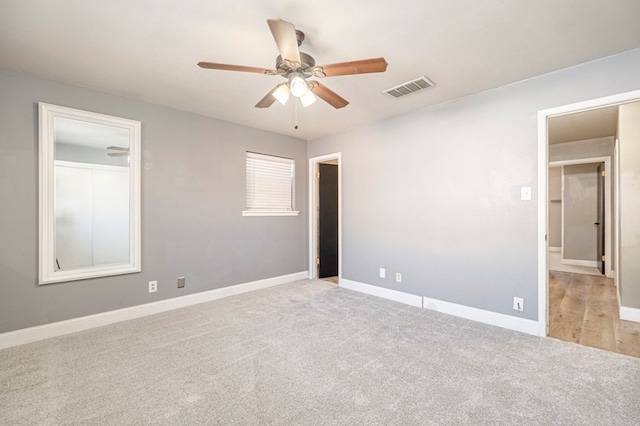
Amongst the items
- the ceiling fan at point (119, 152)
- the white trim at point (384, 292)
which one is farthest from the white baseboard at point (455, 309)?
the ceiling fan at point (119, 152)

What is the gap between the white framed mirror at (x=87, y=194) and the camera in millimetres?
2713

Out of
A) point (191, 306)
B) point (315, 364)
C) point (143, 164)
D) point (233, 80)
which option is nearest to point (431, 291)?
point (315, 364)

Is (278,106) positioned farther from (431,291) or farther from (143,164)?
(431,291)

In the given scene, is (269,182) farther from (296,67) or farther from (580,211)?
(580,211)

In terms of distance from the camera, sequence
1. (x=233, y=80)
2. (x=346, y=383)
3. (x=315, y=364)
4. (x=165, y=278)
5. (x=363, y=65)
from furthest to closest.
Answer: (x=165, y=278) → (x=233, y=80) → (x=315, y=364) → (x=346, y=383) → (x=363, y=65)

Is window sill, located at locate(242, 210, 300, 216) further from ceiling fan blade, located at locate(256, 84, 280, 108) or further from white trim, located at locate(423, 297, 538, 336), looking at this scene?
white trim, located at locate(423, 297, 538, 336)

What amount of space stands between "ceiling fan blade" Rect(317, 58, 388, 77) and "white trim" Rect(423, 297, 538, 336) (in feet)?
8.88

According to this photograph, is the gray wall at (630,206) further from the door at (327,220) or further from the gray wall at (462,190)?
the door at (327,220)

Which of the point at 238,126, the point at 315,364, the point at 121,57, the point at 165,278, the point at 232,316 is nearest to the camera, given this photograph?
the point at 315,364

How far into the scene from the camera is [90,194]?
3.03 metres

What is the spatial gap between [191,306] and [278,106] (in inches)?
108

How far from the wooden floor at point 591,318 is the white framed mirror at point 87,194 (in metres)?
4.63

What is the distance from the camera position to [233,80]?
2.73 meters

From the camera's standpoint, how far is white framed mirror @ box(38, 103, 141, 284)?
2.71m
